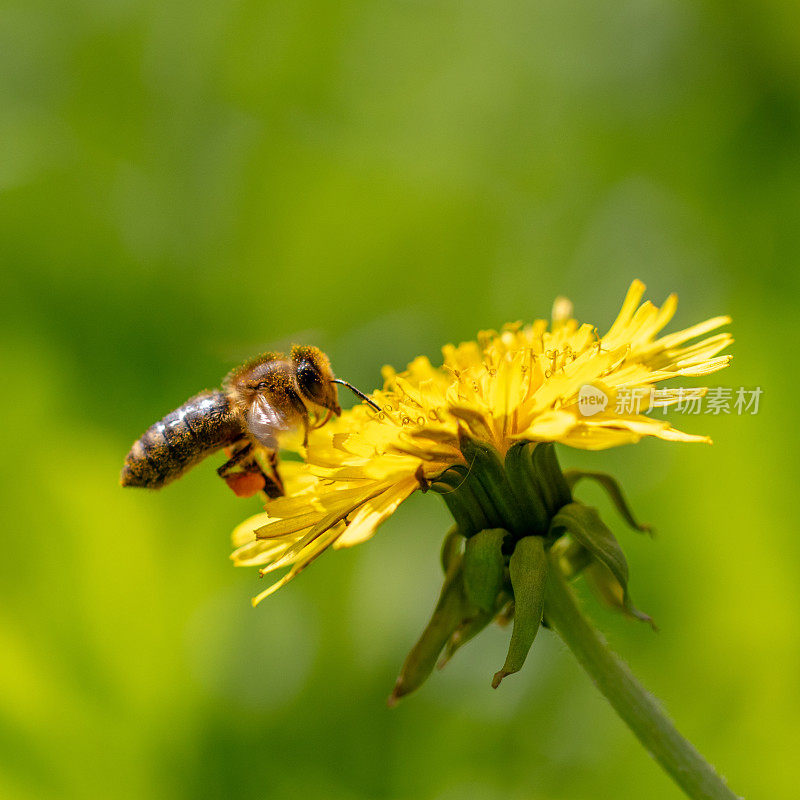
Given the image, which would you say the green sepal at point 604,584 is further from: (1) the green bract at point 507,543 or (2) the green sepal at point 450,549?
(2) the green sepal at point 450,549

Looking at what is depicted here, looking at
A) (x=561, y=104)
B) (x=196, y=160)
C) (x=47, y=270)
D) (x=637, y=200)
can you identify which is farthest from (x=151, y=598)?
(x=561, y=104)

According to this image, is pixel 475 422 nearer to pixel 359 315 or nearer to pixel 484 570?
pixel 484 570

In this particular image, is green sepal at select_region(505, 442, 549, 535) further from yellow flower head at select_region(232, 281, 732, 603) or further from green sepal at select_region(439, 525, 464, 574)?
green sepal at select_region(439, 525, 464, 574)

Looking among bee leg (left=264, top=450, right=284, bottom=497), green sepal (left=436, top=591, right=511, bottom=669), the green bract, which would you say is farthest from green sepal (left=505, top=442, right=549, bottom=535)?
bee leg (left=264, top=450, right=284, bottom=497)

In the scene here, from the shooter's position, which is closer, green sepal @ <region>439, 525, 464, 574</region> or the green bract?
the green bract

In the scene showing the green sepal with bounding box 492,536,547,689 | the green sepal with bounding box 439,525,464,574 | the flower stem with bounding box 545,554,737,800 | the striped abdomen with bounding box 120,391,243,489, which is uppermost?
the striped abdomen with bounding box 120,391,243,489
